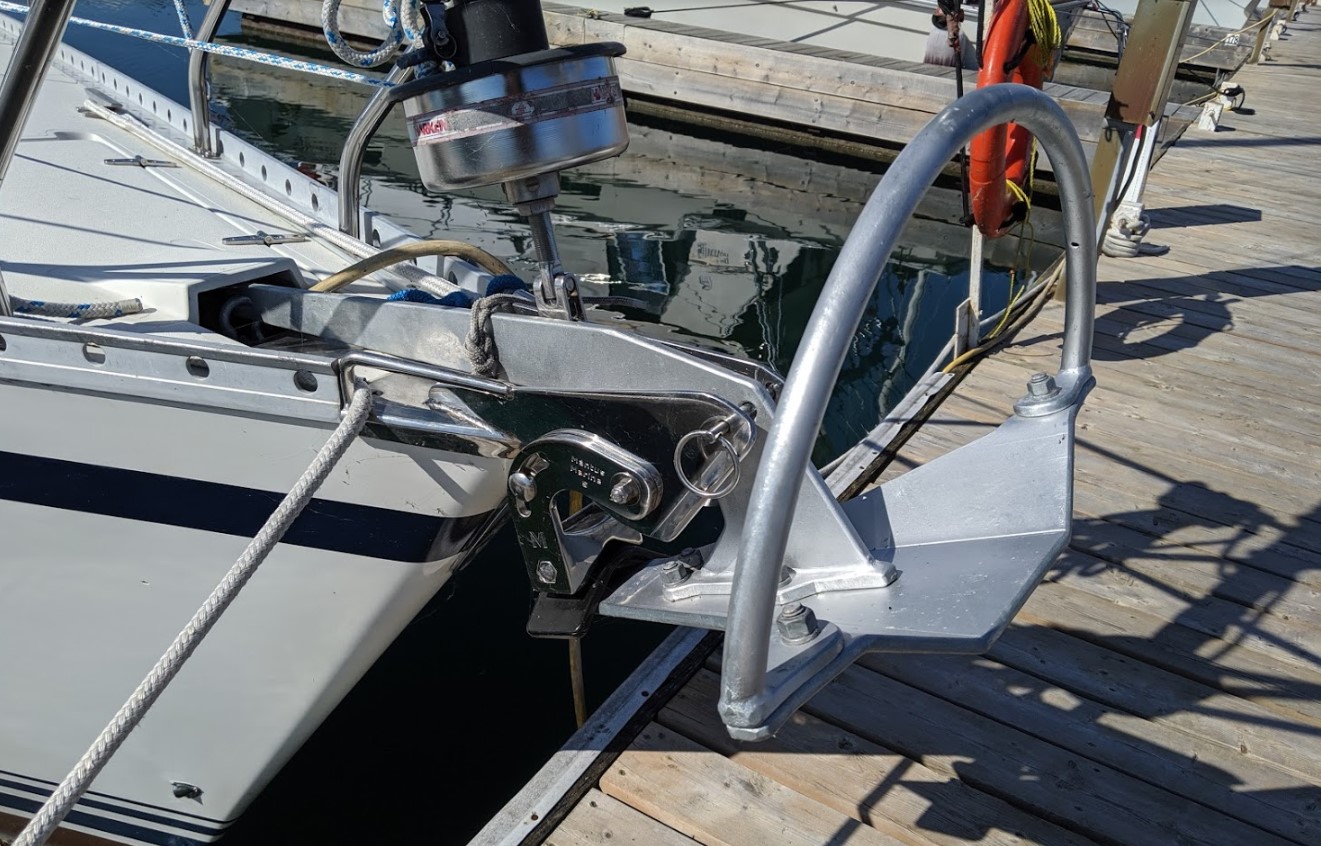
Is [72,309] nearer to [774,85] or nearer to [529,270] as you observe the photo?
[529,270]

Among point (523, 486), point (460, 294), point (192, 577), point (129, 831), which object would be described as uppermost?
point (460, 294)

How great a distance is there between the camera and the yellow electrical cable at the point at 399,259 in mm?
2379


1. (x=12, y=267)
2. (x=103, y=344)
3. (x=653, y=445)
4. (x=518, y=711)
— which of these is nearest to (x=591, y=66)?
(x=653, y=445)

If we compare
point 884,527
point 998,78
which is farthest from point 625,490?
point 998,78

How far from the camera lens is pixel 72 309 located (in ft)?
7.54

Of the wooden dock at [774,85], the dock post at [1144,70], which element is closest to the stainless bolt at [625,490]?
the dock post at [1144,70]

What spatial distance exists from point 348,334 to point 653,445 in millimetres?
866

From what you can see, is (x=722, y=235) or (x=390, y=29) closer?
(x=390, y=29)

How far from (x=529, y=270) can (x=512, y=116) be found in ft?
15.5

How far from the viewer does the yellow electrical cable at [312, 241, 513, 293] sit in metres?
2.38

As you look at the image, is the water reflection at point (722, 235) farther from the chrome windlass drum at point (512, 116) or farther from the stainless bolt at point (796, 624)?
the stainless bolt at point (796, 624)

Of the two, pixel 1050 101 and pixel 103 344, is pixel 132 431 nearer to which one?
pixel 103 344

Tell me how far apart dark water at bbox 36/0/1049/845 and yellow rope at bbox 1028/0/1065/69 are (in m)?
1.92

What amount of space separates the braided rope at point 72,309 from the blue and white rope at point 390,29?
76cm
